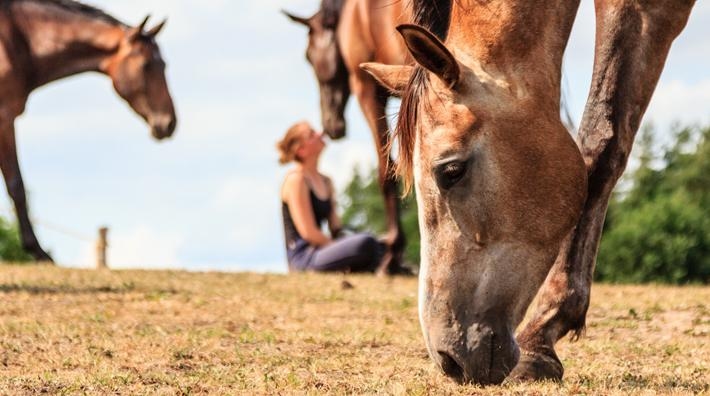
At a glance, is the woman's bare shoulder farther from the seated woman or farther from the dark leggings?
the dark leggings

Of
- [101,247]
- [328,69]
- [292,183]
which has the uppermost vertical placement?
[328,69]

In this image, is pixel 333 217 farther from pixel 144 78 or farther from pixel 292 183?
pixel 144 78

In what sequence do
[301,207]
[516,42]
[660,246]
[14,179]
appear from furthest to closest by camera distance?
[660,246] < [14,179] < [301,207] < [516,42]

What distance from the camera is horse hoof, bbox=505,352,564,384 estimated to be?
404cm

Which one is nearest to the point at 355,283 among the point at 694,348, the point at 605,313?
the point at 605,313

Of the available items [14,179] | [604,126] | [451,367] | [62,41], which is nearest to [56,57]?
[62,41]

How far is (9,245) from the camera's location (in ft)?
90.4

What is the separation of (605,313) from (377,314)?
4.56 ft

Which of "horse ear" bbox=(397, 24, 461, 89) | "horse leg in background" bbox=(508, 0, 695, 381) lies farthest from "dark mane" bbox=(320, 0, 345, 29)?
"horse ear" bbox=(397, 24, 461, 89)

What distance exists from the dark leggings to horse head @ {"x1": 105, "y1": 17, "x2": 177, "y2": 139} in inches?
153

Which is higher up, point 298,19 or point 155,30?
point 298,19

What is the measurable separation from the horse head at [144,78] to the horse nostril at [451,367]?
1067cm

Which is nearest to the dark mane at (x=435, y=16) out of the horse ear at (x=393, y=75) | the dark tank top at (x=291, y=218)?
the horse ear at (x=393, y=75)

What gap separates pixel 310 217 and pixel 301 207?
5.4 inches
